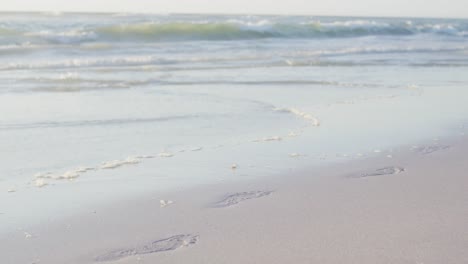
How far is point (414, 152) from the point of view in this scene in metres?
6.06

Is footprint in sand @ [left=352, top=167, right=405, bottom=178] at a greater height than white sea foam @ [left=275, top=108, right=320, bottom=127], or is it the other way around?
footprint in sand @ [left=352, top=167, right=405, bottom=178]

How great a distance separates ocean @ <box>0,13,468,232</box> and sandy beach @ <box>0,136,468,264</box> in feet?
0.95

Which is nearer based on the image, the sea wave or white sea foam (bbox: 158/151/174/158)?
white sea foam (bbox: 158/151/174/158)

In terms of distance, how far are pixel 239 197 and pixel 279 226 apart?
71 centimetres

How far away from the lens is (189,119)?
25.8 feet

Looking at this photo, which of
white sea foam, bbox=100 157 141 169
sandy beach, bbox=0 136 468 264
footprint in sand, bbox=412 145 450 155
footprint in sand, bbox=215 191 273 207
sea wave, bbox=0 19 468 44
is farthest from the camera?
sea wave, bbox=0 19 468 44

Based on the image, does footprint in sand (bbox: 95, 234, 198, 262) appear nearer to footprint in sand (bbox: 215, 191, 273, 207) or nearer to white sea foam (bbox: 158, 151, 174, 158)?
footprint in sand (bbox: 215, 191, 273, 207)

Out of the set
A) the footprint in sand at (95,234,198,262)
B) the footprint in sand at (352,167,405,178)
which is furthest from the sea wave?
the footprint in sand at (95,234,198,262)

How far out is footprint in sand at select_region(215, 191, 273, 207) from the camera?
14.8ft

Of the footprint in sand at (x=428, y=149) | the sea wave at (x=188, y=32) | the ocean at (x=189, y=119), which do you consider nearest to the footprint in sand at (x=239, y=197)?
the ocean at (x=189, y=119)

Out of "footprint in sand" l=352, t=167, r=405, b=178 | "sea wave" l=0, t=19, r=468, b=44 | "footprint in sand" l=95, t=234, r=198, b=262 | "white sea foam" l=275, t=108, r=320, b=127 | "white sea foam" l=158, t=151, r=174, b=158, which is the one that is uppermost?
"footprint in sand" l=95, t=234, r=198, b=262

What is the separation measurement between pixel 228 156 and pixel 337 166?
93cm

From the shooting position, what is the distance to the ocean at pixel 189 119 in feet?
16.9

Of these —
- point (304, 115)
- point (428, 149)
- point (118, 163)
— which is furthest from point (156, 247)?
point (304, 115)
